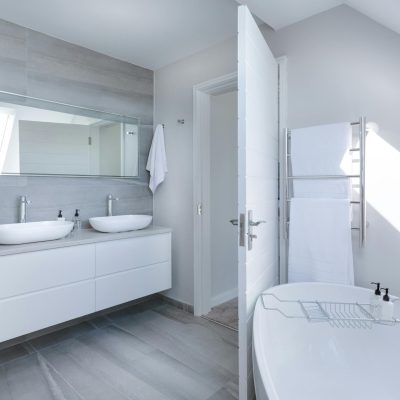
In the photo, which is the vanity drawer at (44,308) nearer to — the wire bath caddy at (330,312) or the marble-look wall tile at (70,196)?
the marble-look wall tile at (70,196)

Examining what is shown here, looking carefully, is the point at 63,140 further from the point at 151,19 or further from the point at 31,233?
the point at 151,19

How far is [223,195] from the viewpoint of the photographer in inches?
129

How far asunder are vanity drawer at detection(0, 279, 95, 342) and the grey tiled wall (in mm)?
701

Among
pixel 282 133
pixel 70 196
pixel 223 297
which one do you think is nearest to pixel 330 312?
pixel 282 133

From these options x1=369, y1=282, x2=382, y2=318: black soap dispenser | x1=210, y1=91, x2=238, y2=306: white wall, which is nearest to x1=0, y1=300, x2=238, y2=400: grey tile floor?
x1=210, y1=91, x2=238, y2=306: white wall

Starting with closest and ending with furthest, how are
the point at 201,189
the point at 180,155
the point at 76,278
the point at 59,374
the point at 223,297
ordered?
the point at 59,374, the point at 76,278, the point at 201,189, the point at 180,155, the point at 223,297

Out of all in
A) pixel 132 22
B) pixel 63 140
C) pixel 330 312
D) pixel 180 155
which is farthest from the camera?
pixel 180 155

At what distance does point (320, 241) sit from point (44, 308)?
191cm

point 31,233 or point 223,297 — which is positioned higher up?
point 31,233

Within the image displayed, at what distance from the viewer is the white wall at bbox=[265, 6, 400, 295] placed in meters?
1.75

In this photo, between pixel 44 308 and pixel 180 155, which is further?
pixel 180 155

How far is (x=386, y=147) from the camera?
1769mm

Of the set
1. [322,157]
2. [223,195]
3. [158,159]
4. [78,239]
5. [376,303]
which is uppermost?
[158,159]

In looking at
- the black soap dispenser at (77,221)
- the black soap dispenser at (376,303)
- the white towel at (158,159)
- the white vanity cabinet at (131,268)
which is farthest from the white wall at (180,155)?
the black soap dispenser at (376,303)
